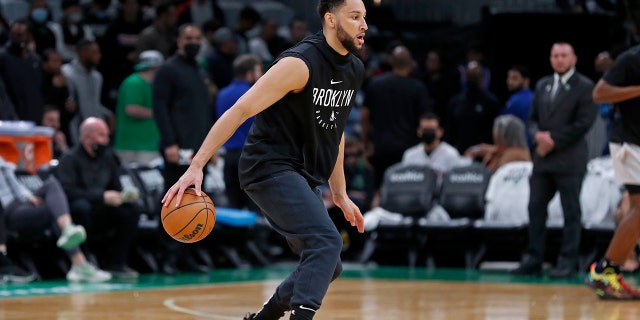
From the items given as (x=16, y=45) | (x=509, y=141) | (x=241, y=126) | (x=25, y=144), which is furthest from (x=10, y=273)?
(x=509, y=141)

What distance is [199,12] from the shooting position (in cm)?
1822

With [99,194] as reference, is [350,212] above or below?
above

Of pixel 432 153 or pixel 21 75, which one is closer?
pixel 21 75

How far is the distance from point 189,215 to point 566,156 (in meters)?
6.71

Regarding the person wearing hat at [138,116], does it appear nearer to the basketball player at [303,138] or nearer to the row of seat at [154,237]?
the row of seat at [154,237]

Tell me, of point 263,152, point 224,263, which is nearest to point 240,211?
point 224,263

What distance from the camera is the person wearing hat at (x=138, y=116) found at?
1361 cm

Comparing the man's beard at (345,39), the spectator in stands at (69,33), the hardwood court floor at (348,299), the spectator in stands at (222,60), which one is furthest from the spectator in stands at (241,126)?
the man's beard at (345,39)

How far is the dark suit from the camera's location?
11.9 m

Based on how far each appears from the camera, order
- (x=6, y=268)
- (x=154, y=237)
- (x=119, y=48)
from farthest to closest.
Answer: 1. (x=119, y=48)
2. (x=154, y=237)
3. (x=6, y=268)

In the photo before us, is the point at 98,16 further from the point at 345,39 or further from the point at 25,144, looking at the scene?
the point at 345,39

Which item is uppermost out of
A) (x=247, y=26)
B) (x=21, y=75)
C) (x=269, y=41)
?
(x=247, y=26)

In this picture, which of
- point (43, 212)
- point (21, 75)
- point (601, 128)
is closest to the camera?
point (43, 212)

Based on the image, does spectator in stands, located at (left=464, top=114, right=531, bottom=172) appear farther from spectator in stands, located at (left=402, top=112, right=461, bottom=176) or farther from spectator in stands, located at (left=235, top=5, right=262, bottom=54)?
spectator in stands, located at (left=235, top=5, right=262, bottom=54)
